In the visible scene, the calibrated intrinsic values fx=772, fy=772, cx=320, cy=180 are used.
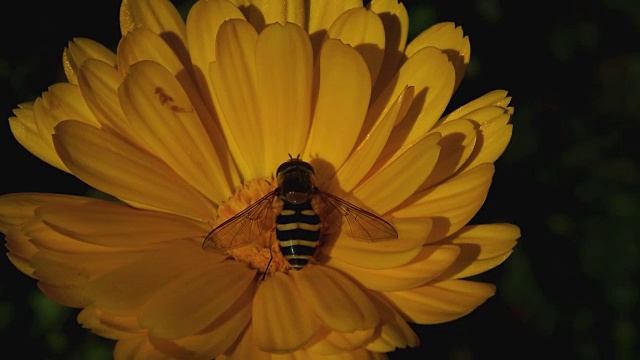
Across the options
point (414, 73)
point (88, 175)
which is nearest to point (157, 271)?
point (88, 175)

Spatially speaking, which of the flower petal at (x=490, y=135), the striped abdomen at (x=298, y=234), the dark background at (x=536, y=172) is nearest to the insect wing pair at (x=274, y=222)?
the striped abdomen at (x=298, y=234)

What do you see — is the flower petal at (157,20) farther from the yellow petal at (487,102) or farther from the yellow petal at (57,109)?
the yellow petal at (487,102)

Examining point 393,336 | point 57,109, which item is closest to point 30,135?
point 57,109

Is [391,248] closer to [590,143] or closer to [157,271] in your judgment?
[157,271]

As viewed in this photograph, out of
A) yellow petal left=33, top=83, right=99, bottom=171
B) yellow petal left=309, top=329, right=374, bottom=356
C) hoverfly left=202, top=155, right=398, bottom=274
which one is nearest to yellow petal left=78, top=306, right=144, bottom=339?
hoverfly left=202, top=155, right=398, bottom=274

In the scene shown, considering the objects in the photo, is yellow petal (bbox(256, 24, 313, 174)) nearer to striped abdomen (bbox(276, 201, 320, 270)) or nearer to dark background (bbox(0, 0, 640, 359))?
striped abdomen (bbox(276, 201, 320, 270))

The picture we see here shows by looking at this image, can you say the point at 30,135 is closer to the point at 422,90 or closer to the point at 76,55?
the point at 76,55
